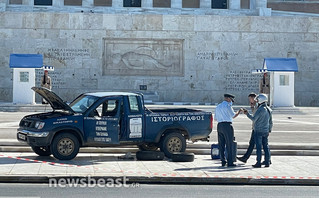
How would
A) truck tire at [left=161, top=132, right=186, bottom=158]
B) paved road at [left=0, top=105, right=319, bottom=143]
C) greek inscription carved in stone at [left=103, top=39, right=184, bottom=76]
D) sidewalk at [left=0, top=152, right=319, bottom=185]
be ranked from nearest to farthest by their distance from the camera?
1. sidewalk at [left=0, top=152, right=319, bottom=185]
2. truck tire at [left=161, top=132, right=186, bottom=158]
3. paved road at [left=0, top=105, right=319, bottom=143]
4. greek inscription carved in stone at [left=103, top=39, right=184, bottom=76]

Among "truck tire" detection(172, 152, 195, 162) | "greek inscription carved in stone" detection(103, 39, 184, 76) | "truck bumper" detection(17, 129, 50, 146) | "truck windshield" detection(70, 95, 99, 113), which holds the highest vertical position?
"greek inscription carved in stone" detection(103, 39, 184, 76)

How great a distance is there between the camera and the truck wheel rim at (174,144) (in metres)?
13.7

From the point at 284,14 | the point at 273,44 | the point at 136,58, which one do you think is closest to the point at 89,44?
the point at 136,58

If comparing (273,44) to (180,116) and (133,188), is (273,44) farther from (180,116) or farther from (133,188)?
(133,188)

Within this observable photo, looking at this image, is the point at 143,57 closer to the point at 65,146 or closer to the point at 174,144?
the point at 174,144

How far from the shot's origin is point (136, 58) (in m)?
36.0

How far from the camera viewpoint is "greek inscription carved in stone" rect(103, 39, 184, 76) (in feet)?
118

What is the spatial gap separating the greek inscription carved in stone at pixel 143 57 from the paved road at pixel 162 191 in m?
25.8

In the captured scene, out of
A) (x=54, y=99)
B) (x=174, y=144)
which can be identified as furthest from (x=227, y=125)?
(x=54, y=99)

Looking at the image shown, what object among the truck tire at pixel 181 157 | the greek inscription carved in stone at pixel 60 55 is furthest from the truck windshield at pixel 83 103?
the greek inscription carved in stone at pixel 60 55

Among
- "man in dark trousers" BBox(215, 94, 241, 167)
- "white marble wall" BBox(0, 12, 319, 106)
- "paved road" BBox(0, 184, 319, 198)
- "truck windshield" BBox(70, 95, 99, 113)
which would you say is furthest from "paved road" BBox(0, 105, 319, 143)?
"white marble wall" BBox(0, 12, 319, 106)

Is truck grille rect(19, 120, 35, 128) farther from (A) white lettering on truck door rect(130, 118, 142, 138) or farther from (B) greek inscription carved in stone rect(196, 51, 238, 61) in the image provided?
(B) greek inscription carved in stone rect(196, 51, 238, 61)

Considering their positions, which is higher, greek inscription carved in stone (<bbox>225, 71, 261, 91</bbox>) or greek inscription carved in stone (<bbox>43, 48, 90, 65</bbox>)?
greek inscription carved in stone (<bbox>43, 48, 90, 65</bbox>)

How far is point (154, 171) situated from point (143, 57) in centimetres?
2491
